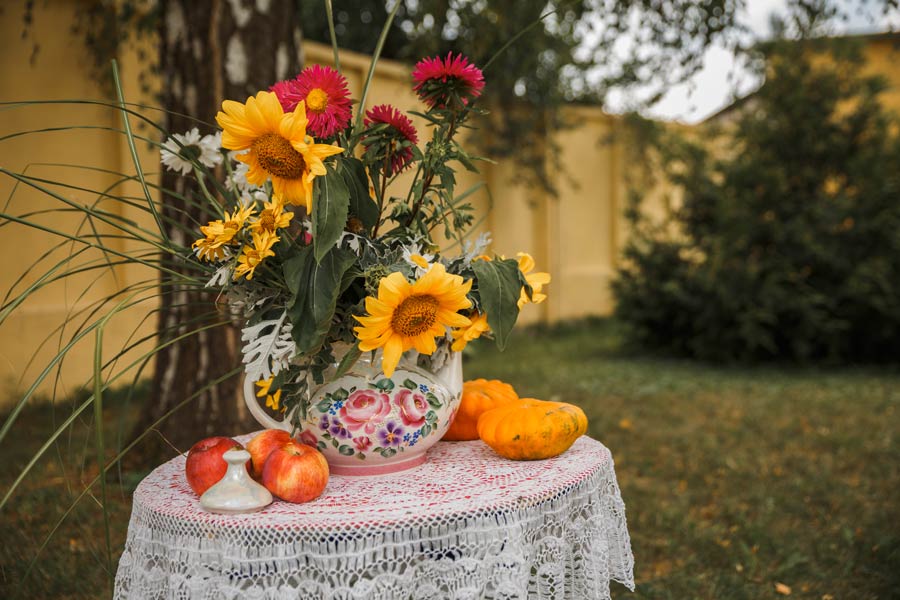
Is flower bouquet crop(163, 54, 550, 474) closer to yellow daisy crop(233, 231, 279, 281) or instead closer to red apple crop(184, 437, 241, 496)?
yellow daisy crop(233, 231, 279, 281)

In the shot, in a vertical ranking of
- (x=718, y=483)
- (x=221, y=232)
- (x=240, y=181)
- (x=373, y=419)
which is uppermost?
(x=240, y=181)

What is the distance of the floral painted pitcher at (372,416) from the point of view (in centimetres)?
139

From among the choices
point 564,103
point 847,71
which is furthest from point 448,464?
point 564,103

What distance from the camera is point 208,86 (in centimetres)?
319

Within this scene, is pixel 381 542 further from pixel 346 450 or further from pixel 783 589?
pixel 783 589

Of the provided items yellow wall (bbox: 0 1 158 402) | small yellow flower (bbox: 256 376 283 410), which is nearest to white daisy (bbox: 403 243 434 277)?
small yellow flower (bbox: 256 376 283 410)

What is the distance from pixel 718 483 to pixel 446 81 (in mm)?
2882

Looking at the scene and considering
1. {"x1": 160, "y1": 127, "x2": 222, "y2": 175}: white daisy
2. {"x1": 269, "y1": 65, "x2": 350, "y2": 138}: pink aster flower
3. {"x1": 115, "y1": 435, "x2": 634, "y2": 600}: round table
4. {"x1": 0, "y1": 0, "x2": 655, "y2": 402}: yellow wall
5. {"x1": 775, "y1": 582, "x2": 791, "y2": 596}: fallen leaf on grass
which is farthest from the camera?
{"x1": 0, "y1": 0, "x2": 655, "y2": 402}: yellow wall

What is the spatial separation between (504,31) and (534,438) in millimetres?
4361

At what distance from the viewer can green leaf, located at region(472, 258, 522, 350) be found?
134 cm

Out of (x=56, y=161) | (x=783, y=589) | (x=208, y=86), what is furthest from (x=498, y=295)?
(x=56, y=161)

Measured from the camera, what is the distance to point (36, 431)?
14.1 feet

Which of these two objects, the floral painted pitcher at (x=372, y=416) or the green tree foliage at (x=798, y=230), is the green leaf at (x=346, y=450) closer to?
the floral painted pitcher at (x=372, y=416)

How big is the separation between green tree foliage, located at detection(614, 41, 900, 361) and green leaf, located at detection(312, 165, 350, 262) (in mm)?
5616
